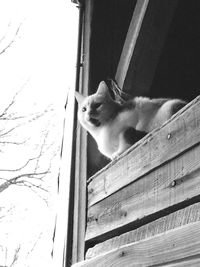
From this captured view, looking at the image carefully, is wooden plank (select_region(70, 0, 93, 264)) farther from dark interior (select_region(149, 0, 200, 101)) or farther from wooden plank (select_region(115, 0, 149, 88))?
dark interior (select_region(149, 0, 200, 101))

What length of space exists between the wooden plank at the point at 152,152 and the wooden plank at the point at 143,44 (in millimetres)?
542

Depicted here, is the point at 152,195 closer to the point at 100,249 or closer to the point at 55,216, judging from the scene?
the point at 100,249

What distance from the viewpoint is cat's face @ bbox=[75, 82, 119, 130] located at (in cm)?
214

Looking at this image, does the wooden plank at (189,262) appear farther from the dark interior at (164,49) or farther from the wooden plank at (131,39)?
the wooden plank at (131,39)

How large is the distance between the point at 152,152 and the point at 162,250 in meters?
0.33

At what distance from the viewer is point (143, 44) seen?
6.95 feet

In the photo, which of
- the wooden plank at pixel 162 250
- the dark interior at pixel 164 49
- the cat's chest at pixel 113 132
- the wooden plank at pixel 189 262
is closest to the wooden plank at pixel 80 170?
the dark interior at pixel 164 49

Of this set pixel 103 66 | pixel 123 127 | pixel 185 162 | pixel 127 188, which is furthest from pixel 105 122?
pixel 185 162

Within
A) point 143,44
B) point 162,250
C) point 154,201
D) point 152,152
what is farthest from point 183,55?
point 162,250

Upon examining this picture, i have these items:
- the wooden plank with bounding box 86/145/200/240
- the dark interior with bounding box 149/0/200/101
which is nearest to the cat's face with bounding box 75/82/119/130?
the wooden plank with bounding box 86/145/200/240

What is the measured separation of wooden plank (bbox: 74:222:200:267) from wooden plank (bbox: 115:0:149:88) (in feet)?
3.07

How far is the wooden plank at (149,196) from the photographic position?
1245 mm

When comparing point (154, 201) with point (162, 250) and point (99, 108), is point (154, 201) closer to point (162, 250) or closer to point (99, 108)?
point (162, 250)

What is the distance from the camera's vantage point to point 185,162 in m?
1.27
